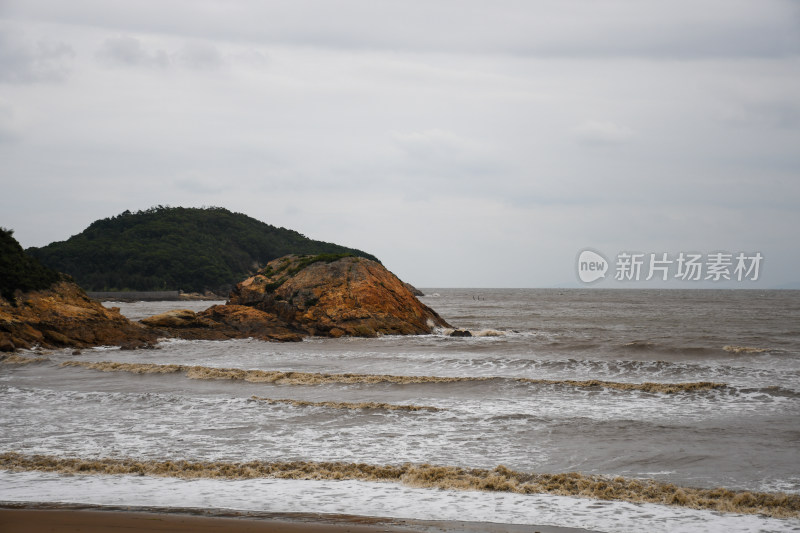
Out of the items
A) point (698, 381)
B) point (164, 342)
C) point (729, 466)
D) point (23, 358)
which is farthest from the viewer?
point (164, 342)

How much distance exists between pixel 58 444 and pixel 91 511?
3.39 m

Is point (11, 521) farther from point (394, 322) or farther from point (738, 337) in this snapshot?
point (738, 337)

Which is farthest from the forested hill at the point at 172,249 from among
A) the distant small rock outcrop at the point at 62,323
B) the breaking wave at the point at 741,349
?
the breaking wave at the point at 741,349

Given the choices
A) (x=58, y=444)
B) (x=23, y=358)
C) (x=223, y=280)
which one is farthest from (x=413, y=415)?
(x=223, y=280)

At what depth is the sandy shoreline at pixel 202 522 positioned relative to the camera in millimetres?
5695

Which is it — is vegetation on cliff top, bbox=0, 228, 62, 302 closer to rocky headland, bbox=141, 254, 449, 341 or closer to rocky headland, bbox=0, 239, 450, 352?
rocky headland, bbox=0, 239, 450, 352

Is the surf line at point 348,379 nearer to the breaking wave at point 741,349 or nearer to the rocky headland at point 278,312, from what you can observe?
the rocky headland at point 278,312

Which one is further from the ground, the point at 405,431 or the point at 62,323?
the point at 62,323

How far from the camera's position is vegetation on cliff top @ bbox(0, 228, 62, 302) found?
22.1 meters

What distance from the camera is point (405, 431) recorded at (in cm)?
1006

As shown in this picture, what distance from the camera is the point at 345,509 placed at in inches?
248

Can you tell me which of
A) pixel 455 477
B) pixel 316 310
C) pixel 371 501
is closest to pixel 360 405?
pixel 455 477

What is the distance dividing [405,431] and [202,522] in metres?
4.68

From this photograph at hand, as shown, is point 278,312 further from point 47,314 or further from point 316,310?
point 47,314
